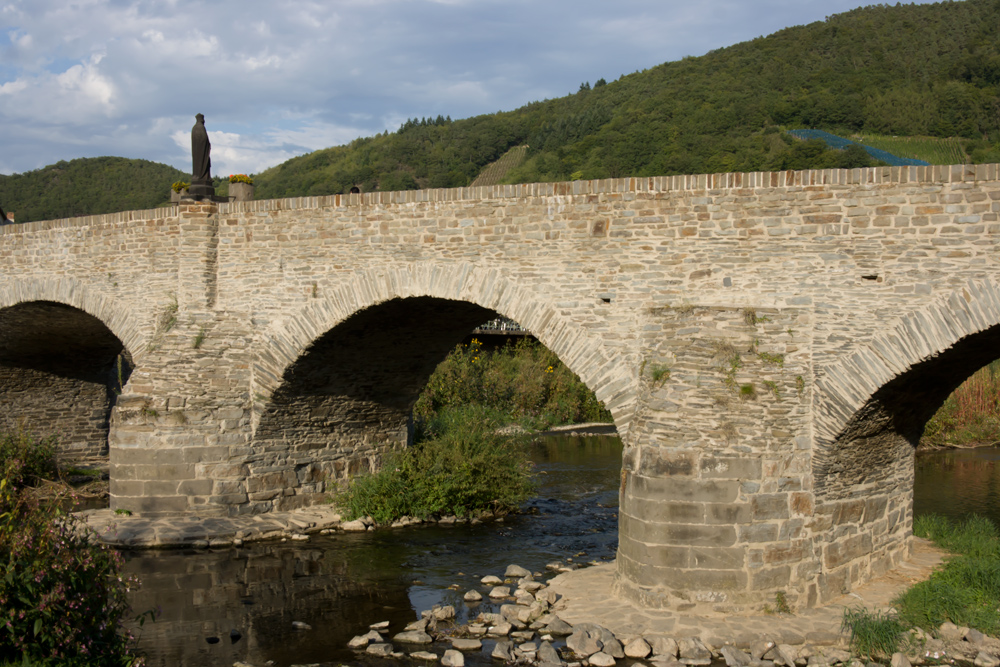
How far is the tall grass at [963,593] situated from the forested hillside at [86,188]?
108 feet

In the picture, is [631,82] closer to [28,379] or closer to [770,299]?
[28,379]

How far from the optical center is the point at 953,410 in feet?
56.0

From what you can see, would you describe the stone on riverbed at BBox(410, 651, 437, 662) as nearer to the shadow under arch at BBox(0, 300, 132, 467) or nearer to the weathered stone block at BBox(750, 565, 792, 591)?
the weathered stone block at BBox(750, 565, 792, 591)

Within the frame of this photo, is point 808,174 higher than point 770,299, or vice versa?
point 808,174

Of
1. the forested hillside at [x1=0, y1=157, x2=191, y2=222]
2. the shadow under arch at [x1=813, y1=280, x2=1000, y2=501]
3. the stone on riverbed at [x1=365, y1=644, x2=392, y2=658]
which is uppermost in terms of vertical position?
the forested hillside at [x1=0, y1=157, x2=191, y2=222]

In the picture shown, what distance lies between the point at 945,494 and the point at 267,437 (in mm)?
9143

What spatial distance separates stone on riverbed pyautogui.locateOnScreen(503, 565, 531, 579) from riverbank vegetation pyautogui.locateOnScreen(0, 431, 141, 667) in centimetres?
412

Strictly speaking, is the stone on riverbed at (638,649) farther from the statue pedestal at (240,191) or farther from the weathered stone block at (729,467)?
the statue pedestal at (240,191)

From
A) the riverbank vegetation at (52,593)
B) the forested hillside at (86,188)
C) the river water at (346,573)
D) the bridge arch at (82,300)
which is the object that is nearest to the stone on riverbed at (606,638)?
the river water at (346,573)

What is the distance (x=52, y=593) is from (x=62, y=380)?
12273mm

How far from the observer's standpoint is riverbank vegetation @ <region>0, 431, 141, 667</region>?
509cm

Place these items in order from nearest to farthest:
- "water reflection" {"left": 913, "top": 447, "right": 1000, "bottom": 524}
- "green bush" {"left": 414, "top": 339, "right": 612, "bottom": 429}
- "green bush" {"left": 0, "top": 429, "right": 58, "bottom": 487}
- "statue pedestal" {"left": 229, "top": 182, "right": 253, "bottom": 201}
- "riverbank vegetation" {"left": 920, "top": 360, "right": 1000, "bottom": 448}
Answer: "water reflection" {"left": 913, "top": 447, "right": 1000, "bottom": 524}, "statue pedestal" {"left": 229, "top": 182, "right": 253, "bottom": 201}, "green bush" {"left": 0, "top": 429, "right": 58, "bottom": 487}, "riverbank vegetation" {"left": 920, "top": 360, "right": 1000, "bottom": 448}, "green bush" {"left": 414, "top": 339, "right": 612, "bottom": 429}

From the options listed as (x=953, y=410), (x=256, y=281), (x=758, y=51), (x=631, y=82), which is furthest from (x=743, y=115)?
(x=256, y=281)

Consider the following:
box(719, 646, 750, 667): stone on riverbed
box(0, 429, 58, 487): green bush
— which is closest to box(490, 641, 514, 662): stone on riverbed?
box(719, 646, 750, 667): stone on riverbed
